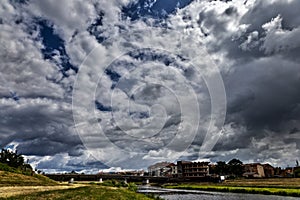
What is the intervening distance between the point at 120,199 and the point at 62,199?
1298cm

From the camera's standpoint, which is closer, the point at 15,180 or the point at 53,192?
the point at 53,192

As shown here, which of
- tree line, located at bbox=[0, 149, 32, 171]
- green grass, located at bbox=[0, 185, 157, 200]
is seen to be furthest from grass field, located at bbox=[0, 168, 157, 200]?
tree line, located at bbox=[0, 149, 32, 171]

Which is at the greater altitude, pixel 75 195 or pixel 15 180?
pixel 15 180

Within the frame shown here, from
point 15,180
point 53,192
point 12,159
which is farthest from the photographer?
point 12,159

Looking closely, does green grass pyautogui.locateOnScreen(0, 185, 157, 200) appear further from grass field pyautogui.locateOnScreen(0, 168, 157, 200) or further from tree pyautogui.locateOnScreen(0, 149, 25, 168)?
tree pyautogui.locateOnScreen(0, 149, 25, 168)

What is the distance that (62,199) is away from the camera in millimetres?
42375

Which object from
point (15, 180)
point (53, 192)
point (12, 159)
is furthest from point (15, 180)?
point (12, 159)

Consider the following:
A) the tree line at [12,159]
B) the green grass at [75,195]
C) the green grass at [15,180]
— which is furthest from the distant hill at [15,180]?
the tree line at [12,159]

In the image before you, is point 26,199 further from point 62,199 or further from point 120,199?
point 120,199

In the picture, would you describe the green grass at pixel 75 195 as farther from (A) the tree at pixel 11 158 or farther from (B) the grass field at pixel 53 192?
(A) the tree at pixel 11 158

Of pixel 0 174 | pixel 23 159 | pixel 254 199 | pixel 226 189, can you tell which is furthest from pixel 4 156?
pixel 254 199

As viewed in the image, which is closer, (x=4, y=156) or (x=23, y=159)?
(x=4, y=156)

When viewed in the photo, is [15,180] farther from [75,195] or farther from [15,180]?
[75,195]

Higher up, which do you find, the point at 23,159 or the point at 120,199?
the point at 23,159
